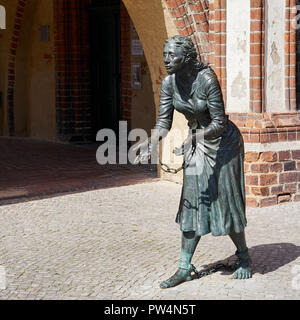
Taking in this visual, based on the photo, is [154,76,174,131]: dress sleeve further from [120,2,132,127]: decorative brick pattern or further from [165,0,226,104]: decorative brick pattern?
[120,2,132,127]: decorative brick pattern

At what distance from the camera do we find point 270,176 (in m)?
8.45

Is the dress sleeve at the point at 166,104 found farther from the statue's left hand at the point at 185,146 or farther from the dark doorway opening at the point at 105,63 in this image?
the dark doorway opening at the point at 105,63

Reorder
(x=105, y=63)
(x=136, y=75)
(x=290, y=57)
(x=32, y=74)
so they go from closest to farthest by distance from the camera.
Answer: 1. (x=290, y=57)
2. (x=136, y=75)
3. (x=105, y=63)
4. (x=32, y=74)

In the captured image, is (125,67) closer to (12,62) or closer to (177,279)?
(12,62)

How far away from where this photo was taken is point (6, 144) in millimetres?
14375

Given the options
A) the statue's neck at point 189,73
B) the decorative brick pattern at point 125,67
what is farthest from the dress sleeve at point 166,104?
the decorative brick pattern at point 125,67

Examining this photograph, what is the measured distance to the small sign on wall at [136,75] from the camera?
1217 centimetres

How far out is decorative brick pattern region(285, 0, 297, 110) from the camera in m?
8.48

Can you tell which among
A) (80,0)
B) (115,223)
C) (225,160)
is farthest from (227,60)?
(80,0)

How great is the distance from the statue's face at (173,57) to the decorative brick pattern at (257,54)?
3296 millimetres

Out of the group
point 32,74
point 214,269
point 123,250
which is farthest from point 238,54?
point 32,74

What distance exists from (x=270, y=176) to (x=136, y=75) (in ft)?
14.5

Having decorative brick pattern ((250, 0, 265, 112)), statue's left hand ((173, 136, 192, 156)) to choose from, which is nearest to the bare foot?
statue's left hand ((173, 136, 192, 156))

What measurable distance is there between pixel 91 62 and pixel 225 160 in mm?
9229
